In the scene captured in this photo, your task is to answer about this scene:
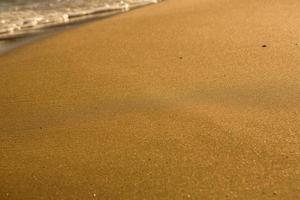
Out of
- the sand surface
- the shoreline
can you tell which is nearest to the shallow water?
the shoreline

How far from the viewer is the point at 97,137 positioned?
2617 mm

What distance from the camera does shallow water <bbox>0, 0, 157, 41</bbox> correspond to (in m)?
5.63

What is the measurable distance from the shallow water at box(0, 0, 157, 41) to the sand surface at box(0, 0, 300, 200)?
3.59 ft

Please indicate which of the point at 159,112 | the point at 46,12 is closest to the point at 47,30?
the point at 46,12

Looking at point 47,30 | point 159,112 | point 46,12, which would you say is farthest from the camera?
point 46,12

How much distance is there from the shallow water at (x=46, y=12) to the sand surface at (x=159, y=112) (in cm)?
109

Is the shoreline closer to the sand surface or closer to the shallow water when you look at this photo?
the shallow water

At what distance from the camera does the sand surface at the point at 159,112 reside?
7.17 ft

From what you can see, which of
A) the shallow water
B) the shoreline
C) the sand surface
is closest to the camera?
the sand surface

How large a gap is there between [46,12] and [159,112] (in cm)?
386

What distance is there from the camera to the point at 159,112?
9.28 ft

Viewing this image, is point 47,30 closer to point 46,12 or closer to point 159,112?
point 46,12


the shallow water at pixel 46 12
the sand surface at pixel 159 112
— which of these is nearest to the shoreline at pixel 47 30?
the shallow water at pixel 46 12

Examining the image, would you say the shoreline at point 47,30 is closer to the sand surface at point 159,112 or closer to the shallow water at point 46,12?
the shallow water at point 46,12
